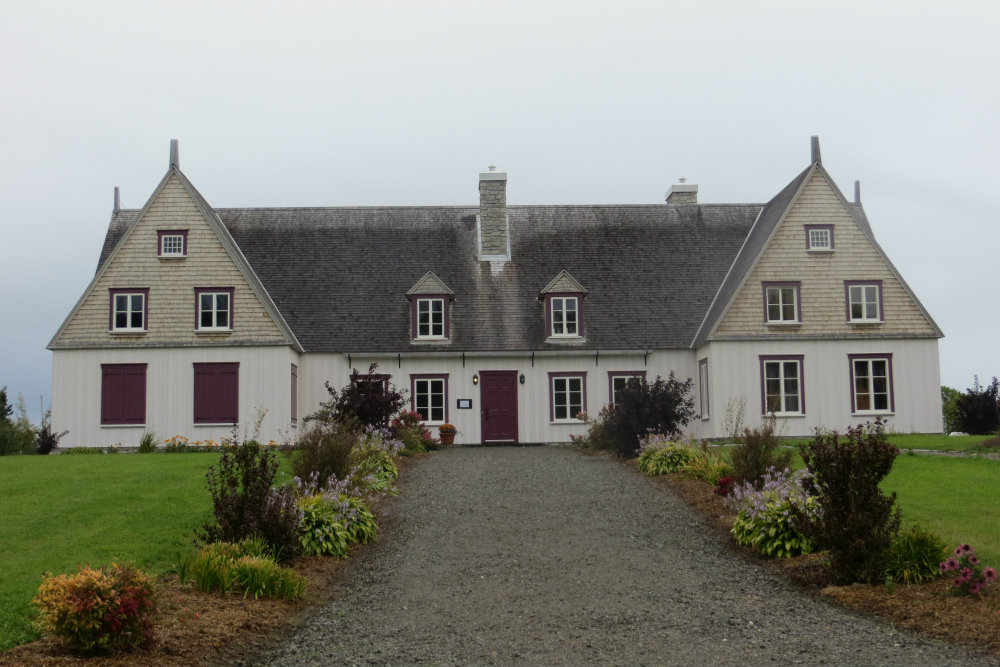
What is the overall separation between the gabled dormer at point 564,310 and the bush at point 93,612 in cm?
2226

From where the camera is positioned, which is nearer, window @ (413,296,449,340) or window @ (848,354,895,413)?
window @ (848,354,895,413)

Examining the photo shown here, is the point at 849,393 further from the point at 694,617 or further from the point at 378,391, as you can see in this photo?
the point at 694,617

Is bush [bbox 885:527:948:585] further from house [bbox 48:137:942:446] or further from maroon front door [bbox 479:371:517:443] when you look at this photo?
maroon front door [bbox 479:371:517:443]

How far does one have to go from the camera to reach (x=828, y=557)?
11312mm

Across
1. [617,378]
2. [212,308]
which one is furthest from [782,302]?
[212,308]

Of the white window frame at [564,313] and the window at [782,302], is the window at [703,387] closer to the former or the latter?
the window at [782,302]

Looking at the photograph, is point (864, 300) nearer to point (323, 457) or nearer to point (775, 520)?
point (775, 520)

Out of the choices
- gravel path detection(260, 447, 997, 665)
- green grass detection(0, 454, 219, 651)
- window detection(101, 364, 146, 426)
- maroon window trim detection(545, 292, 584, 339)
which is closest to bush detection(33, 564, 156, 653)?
green grass detection(0, 454, 219, 651)

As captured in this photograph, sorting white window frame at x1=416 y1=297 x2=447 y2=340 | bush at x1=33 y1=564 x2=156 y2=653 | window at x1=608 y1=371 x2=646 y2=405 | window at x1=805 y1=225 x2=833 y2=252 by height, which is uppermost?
window at x1=805 y1=225 x2=833 y2=252

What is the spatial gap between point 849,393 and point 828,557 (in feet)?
59.9

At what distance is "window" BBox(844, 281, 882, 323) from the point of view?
28.7 m

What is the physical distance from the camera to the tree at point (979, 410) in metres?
29.5

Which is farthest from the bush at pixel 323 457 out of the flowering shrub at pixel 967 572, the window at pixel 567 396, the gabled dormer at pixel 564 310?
the gabled dormer at pixel 564 310

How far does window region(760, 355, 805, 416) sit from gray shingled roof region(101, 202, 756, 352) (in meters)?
2.58
